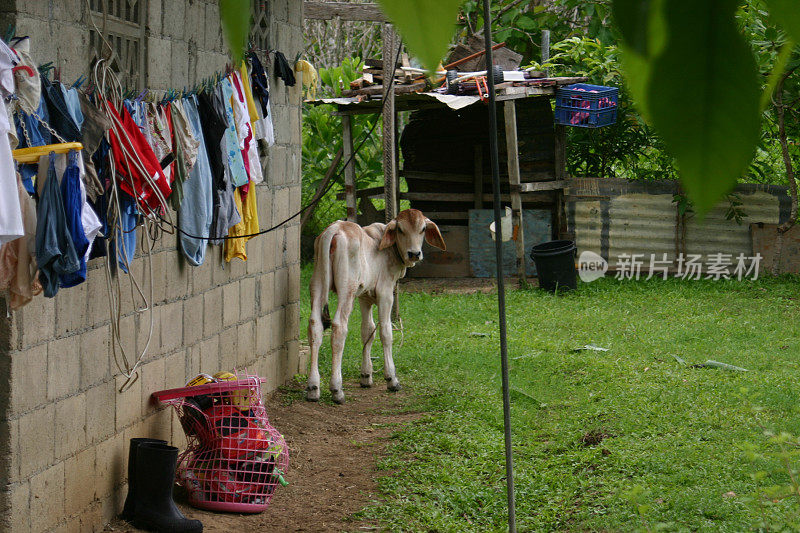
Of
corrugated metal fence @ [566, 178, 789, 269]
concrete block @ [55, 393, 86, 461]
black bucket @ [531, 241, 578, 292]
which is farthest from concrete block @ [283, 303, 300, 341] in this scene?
corrugated metal fence @ [566, 178, 789, 269]

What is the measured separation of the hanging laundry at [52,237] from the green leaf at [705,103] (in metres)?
3.05

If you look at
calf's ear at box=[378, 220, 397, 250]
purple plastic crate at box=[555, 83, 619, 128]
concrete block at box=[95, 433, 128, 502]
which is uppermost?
purple plastic crate at box=[555, 83, 619, 128]

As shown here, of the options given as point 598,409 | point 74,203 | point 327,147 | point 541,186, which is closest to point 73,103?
point 74,203

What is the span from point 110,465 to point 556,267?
7133mm

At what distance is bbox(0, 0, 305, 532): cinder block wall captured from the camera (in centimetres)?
341

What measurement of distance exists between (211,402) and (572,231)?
7.79 metres

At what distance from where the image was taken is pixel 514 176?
10.8 metres

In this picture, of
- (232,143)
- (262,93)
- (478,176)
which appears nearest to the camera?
(232,143)

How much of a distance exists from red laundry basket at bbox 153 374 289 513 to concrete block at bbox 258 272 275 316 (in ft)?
5.36

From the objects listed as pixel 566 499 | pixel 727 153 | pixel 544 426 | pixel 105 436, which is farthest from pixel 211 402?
pixel 727 153

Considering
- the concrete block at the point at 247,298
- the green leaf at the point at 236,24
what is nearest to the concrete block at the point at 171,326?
the concrete block at the point at 247,298

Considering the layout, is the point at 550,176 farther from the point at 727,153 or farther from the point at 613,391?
the point at 727,153

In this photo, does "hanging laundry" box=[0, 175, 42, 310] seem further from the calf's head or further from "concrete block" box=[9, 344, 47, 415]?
the calf's head

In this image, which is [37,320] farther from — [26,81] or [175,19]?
[175,19]
